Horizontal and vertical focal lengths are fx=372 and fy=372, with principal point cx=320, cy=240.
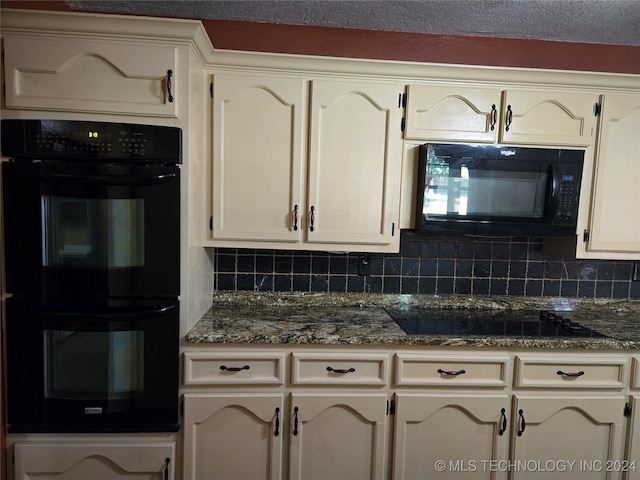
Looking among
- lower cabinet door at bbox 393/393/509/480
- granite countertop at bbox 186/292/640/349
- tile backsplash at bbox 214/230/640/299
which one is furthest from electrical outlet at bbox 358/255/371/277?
lower cabinet door at bbox 393/393/509/480

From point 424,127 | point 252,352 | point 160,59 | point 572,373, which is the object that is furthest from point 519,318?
point 160,59

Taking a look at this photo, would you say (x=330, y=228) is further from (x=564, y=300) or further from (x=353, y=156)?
(x=564, y=300)

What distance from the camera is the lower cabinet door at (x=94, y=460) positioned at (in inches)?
57.5

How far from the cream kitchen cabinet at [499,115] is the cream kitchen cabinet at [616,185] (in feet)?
0.30

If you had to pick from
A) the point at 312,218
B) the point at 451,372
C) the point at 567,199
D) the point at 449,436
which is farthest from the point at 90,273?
the point at 567,199

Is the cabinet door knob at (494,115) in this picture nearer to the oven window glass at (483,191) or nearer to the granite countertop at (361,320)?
the oven window glass at (483,191)

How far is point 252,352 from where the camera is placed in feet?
5.06

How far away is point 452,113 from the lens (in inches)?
69.7

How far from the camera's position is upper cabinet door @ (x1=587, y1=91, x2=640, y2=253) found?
1802 mm

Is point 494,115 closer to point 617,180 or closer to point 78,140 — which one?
point 617,180

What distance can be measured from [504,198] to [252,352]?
1.34m

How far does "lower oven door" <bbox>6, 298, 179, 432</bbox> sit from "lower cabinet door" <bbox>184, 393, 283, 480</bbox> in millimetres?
110

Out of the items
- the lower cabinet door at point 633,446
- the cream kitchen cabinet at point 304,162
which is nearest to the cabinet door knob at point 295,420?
the cream kitchen cabinet at point 304,162

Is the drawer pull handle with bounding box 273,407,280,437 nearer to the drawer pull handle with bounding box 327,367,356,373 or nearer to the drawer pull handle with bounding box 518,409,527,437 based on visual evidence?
the drawer pull handle with bounding box 327,367,356,373
